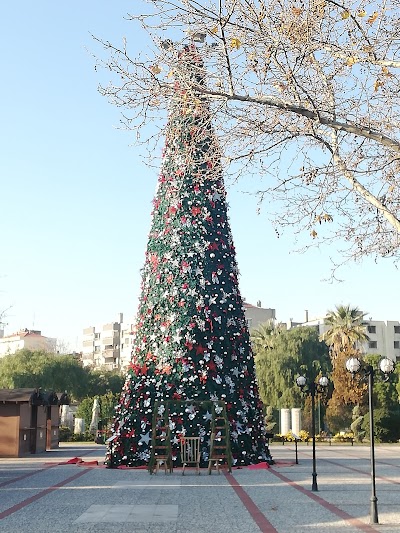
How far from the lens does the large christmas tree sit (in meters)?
19.5

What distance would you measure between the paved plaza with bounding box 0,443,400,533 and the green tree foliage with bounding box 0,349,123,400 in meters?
38.0

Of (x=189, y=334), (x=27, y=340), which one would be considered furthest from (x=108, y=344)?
(x=189, y=334)

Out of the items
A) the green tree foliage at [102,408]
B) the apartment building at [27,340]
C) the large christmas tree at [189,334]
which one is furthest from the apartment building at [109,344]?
the large christmas tree at [189,334]

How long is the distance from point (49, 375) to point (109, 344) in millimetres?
82155

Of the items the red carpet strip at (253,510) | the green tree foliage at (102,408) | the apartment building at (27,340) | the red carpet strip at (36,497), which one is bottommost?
the red carpet strip at (36,497)

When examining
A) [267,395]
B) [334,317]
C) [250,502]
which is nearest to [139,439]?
[250,502]

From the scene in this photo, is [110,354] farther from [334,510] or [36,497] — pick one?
[334,510]

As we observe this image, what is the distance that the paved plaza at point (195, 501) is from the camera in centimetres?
1028

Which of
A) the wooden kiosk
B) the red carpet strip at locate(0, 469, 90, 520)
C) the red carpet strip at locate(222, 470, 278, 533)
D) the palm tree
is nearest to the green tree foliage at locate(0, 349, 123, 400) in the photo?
the palm tree

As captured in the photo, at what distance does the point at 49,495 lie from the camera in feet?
47.3

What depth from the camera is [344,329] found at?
55594 mm

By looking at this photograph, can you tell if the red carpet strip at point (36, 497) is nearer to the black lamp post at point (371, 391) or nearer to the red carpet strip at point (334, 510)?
the red carpet strip at point (334, 510)

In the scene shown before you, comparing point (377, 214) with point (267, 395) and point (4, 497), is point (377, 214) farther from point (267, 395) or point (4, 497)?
point (267, 395)

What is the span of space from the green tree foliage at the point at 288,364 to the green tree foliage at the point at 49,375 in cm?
1597
